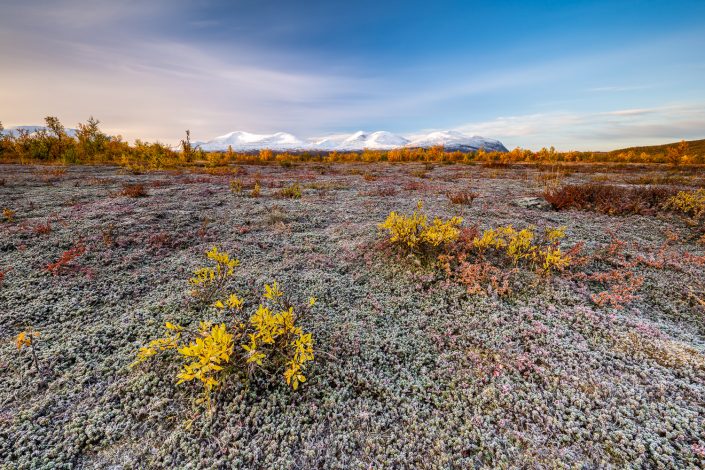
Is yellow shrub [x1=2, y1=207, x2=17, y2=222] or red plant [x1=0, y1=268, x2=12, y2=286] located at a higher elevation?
yellow shrub [x1=2, y1=207, x2=17, y2=222]

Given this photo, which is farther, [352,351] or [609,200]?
[609,200]

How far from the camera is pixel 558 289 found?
205 inches

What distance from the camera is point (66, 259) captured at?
618 cm

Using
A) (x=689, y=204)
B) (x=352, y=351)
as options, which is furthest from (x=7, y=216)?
(x=689, y=204)

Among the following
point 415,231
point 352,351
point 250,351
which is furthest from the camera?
point 415,231

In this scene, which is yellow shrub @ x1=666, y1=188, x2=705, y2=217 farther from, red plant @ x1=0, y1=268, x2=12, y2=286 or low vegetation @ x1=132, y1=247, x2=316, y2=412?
red plant @ x1=0, y1=268, x2=12, y2=286

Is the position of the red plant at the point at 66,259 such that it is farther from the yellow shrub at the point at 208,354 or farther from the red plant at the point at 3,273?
the yellow shrub at the point at 208,354

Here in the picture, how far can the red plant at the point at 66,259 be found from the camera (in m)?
5.79

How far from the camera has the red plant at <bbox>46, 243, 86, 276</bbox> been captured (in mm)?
5793

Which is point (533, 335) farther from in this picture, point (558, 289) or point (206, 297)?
point (206, 297)

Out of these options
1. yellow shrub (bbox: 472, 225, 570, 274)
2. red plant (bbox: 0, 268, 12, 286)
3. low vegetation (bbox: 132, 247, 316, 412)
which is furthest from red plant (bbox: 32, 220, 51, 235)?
yellow shrub (bbox: 472, 225, 570, 274)

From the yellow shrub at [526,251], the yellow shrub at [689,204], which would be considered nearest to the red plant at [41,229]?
the yellow shrub at [526,251]

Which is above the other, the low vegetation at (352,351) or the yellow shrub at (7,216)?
the yellow shrub at (7,216)

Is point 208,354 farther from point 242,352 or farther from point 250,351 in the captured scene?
point 242,352
